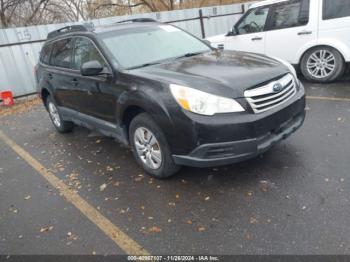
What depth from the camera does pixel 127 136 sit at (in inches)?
164

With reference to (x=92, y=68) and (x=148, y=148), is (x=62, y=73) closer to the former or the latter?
(x=92, y=68)

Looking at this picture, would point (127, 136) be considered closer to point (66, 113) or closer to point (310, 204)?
point (66, 113)

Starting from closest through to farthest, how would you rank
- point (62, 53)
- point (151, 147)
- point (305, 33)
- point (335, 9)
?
point (151, 147)
point (62, 53)
point (335, 9)
point (305, 33)

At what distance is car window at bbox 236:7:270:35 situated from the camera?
7.34 metres

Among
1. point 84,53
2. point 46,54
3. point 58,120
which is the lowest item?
point 58,120

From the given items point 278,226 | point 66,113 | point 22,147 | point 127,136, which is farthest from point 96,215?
point 22,147

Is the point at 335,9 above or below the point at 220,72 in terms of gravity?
above

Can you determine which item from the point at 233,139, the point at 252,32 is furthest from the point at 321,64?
the point at 233,139

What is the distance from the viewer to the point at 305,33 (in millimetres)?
6691

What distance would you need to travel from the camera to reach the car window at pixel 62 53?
504 centimetres

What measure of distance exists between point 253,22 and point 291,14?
934 millimetres

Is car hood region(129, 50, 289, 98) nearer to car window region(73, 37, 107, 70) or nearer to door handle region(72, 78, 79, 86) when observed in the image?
car window region(73, 37, 107, 70)

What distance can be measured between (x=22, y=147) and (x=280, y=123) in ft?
15.0

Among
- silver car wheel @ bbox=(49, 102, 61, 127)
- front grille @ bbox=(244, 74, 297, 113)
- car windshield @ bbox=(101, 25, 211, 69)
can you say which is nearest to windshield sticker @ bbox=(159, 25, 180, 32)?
car windshield @ bbox=(101, 25, 211, 69)
